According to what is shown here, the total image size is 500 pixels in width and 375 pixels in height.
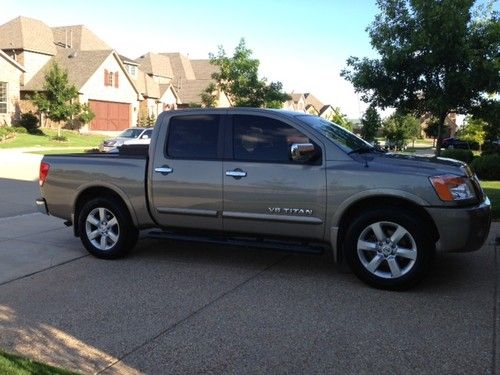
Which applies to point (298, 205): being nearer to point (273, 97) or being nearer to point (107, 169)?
point (107, 169)

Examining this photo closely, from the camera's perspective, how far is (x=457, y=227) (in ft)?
17.4

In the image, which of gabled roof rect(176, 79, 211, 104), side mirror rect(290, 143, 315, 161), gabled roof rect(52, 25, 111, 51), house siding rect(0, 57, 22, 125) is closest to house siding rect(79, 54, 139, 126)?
house siding rect(0, 57, 22, 125)

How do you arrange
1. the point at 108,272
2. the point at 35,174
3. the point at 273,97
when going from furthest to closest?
the point at 273,97
the point at 35,174
the point at 108,272

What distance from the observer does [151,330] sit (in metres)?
4.54

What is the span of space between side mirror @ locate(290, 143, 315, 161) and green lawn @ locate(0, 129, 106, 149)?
29901 mm

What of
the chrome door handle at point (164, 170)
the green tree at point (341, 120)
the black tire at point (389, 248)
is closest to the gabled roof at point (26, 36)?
the green tree at point (341, 120)

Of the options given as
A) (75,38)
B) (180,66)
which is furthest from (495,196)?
(180,66)

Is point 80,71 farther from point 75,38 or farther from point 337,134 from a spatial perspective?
point 337,134

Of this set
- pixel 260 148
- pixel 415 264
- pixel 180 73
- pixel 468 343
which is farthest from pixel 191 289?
pixel 180 73

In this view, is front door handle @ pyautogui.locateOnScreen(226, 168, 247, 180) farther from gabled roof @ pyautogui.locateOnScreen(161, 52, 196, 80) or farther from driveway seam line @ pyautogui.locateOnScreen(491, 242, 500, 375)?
gabled roof @ pyautogui.locateOnScreen(161, 52, 196, 80)

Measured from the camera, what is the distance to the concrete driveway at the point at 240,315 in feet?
13.1

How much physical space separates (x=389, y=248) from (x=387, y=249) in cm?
2

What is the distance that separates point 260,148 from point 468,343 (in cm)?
295

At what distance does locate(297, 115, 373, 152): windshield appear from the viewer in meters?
6.01
